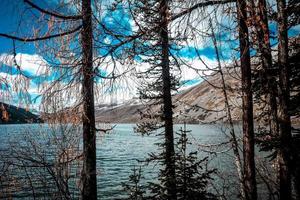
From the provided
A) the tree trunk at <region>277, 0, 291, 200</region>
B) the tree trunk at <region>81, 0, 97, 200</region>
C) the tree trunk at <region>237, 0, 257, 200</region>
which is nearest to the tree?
the tree trunk at <region>81, 0, 97, 200</region>

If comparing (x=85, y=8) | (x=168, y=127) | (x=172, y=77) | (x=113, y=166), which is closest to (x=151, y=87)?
(x=172, y=77)

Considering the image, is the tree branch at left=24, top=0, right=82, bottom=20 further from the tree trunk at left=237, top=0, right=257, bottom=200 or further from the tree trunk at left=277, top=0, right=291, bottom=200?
the tree trunk at left=277, top=0, right=291, bottom=200

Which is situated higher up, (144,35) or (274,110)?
(144,35)

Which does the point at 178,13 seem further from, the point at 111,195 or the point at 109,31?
the point at 111,195

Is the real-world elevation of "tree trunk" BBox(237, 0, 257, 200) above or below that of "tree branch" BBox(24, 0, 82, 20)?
below

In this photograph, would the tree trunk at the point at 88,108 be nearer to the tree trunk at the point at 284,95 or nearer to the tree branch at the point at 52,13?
the tree branch at the point at 52,13

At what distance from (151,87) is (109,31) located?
13227mm

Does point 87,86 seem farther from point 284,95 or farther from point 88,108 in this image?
point 284,95

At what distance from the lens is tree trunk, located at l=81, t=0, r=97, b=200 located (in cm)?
473

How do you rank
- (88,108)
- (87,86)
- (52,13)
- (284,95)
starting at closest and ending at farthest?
(52,13)
(87,86)
(284,95)
(88,108)

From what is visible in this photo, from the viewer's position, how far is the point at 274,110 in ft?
23.4

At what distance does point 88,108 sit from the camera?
5781 millimetres

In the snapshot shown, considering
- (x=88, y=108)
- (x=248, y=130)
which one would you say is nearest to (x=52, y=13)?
(x=88, y=108)

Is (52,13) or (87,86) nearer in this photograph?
(52,13)
